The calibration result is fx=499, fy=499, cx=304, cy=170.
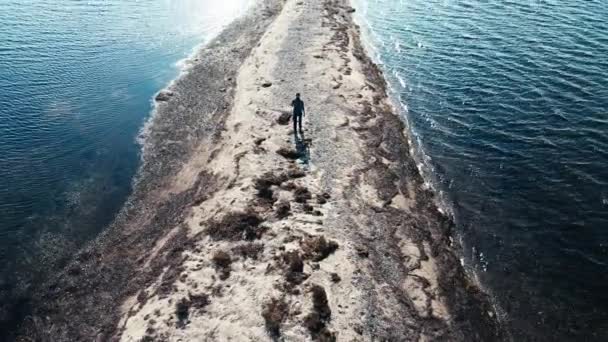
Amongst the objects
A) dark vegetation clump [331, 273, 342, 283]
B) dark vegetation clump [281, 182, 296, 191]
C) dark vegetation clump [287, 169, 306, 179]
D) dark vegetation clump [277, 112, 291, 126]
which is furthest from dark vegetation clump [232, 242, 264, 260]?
dark vegetation clump [277, 112, 291, 126]

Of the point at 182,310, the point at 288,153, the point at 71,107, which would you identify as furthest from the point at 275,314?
the point at 71,107

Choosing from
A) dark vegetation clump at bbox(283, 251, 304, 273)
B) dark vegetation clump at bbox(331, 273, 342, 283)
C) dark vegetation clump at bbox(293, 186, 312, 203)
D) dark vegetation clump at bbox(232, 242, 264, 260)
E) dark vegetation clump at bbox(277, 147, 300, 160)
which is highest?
dark vegetation clump at bbox(277, 147, 300, 160)

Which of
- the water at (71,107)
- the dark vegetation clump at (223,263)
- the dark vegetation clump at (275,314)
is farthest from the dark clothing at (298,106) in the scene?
the dark vegetation clump at (275,314)

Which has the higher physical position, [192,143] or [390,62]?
[390,62]

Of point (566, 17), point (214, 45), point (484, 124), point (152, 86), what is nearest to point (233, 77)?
point (152, 86)

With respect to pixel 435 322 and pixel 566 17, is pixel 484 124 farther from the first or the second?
pixel 566 17

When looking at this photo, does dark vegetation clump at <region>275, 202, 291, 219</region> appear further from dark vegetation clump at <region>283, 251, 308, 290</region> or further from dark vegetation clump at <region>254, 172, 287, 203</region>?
dark vegetation clump at <region>283, 251, 308, 290</region>
